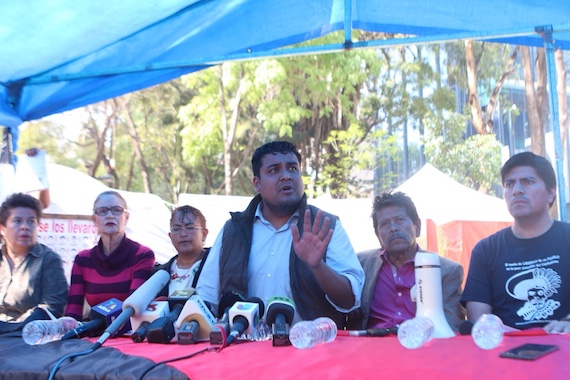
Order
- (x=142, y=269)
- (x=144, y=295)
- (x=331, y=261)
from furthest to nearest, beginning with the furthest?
(x=142, y=269) → (x=331, y=261) → (x=144, y=295)

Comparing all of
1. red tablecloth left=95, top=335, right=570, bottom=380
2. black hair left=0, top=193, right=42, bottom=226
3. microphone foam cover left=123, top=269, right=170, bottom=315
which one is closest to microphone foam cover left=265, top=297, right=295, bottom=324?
red tablecloth left=95, top=335, right=570, bottom=380

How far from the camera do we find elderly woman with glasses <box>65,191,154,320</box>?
3.50m

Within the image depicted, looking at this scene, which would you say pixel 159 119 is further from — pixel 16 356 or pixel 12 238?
pixel 16 356

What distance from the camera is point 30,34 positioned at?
350 centimetres

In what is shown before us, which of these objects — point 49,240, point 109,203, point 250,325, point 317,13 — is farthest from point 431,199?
point 250,325

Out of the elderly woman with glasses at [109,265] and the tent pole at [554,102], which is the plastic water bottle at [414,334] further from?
the elderly woman with glasses at [109,265]

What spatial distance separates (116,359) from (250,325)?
48 centimetres

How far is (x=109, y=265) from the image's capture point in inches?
142

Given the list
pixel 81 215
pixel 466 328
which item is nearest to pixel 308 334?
pixel 466 328

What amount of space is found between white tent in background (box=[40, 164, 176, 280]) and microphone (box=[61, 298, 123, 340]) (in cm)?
587

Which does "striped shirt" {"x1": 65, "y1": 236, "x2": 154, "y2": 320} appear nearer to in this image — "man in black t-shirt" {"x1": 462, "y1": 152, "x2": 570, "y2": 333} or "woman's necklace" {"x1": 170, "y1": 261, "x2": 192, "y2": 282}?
"woman's necklace" {"x1": 170, "y1": 261, "x2": 192, "y2": 282}

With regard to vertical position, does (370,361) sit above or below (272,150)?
below

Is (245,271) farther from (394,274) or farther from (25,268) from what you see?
(25,268)

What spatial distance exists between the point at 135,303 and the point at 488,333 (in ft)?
4.11
